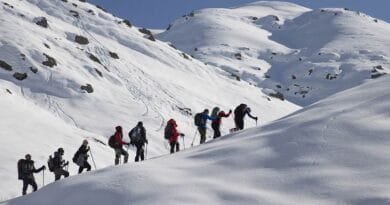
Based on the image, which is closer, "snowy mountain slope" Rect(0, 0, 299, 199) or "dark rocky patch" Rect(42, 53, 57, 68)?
"snowy mountain slope" Rect(0, 0, 299, 199)

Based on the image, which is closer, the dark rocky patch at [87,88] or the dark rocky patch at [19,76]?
the dark rocky patch at [19,76]

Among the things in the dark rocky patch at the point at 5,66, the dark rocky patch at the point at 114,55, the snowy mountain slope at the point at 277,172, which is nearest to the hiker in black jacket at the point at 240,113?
the snowy mountain slope at the point at 277,172

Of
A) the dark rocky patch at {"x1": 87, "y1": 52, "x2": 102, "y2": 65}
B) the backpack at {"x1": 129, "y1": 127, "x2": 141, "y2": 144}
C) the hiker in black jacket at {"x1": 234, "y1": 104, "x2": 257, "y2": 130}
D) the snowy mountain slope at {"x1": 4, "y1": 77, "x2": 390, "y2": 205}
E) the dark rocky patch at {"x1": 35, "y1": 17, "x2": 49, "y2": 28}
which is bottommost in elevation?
the snowy mountain slope at {"x1": 4, "y1": 77, "x2": 390, "y2": 205}

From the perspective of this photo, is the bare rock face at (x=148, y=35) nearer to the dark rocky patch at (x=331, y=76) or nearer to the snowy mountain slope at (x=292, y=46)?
the snowy mountain slope at (x=292, y=46)

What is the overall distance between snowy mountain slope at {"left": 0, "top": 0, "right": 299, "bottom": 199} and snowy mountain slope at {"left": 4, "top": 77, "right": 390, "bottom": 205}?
1102cm

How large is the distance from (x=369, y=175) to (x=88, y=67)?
42.4 m

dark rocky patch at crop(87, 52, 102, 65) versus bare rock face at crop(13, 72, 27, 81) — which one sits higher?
dark rocky patch at crop(87, 52, 102, 65)

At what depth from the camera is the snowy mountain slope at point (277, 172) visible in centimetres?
1157

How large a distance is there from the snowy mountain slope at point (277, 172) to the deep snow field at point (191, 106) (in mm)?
40

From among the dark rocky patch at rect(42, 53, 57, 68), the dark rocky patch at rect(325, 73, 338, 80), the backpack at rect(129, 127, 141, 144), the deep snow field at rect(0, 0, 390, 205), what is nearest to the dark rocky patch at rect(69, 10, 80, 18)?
the deep snow field at rect(0, 0, 390, 205)

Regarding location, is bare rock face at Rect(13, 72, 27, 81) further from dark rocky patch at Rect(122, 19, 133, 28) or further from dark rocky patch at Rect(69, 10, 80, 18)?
dark rocky patch at Rect(122, 19, 133, 28)

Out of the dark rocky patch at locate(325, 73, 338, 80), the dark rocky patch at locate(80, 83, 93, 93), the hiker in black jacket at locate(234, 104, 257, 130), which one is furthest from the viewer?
the dark rocky patch at locate(325, 73, 338, 80)

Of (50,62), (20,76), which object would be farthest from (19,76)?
(50,62)

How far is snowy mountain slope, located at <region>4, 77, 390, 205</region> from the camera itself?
11570mm
